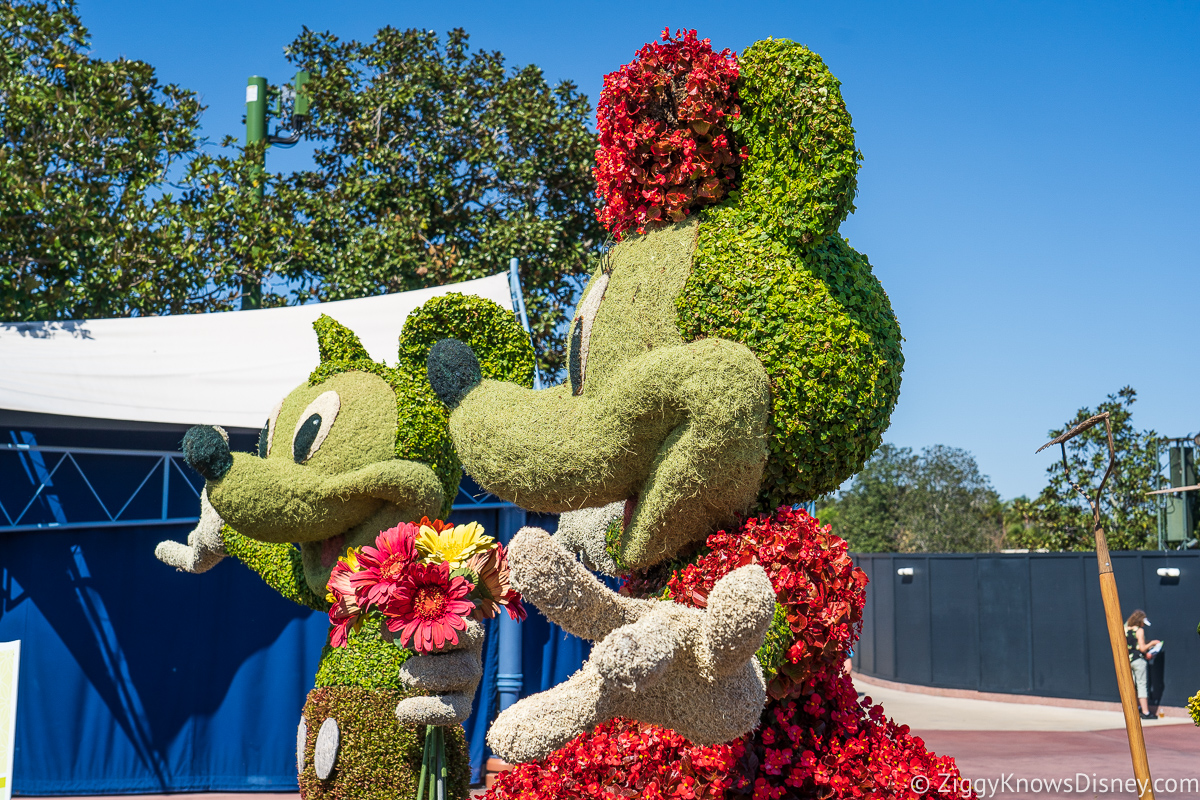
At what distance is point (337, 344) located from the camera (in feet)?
17.7

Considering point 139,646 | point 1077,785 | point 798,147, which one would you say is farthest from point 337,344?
point 1077,785

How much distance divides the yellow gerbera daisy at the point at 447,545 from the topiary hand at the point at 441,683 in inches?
24.8

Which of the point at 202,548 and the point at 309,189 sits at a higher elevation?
the point at 309,189

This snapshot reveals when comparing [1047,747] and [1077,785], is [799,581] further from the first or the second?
[1047,747]

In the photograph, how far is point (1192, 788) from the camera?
759 cm

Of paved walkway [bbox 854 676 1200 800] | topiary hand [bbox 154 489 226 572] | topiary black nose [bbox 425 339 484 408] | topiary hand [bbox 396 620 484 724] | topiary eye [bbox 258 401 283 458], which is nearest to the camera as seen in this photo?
topiary black nose [bbox 425 339 484 408]

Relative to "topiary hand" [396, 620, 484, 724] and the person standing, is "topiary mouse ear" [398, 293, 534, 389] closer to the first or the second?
"topiary hand" [396, 620, 484, 724]

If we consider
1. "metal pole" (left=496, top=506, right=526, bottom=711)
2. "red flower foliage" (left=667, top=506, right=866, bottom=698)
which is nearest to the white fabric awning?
"metal pole" (left=496, top=506, right=526, bottom=711)

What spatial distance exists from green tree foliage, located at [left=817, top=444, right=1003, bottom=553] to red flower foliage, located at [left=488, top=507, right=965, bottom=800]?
874 inches

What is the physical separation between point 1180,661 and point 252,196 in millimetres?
12297

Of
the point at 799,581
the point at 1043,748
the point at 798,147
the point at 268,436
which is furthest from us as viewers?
the point at 1043,748

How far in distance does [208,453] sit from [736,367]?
120 inches

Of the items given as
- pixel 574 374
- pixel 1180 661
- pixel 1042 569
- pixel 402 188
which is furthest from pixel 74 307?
pixel 1180 661

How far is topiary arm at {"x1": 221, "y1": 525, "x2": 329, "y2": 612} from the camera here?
544cm
